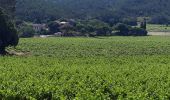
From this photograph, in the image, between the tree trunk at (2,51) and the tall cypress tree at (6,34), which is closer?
the tree trunk at (2,51)

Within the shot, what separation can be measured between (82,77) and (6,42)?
37015 mm

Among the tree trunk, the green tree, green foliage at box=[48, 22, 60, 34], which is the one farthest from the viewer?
green foliage at box=[48, 22, 60, 34]

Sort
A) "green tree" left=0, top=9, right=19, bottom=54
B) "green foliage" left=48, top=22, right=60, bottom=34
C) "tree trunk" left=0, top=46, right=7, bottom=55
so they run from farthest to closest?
"green foliage" left=48, top=22, right=60, bottom=34 < "green tree" left=0, top=9, right=19, bottom=54 < "tree trunk" left=0, top=46, right=7, bottom=55

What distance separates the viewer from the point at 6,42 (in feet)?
240

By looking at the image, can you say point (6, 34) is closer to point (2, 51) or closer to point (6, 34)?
point (6, 34)

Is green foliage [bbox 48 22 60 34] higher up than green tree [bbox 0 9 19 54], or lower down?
lower down

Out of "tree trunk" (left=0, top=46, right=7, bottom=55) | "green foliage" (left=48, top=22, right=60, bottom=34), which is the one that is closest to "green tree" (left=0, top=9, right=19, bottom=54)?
"tree trunk" (left=0, top=46, right=7, bottom=55)

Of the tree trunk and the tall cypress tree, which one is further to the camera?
the tall cypress tree

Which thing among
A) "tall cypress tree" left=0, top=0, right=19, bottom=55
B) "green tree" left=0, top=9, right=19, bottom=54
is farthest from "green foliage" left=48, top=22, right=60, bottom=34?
"green tree" left=0, top=9, right=19, bottom=54

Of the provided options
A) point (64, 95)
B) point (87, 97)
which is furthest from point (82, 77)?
point (87, 97)

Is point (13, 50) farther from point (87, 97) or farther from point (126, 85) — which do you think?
point (87, 97)

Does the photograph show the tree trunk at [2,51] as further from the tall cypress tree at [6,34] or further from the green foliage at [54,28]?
the green foliage at [54,28]

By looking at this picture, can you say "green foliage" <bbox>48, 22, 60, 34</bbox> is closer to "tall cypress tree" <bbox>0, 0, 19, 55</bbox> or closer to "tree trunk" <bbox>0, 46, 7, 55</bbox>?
"tall cypress tree" <bbox>0, 0, 19, 55</bbox>

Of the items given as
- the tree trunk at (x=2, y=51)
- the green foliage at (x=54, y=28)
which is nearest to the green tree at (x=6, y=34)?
the tree trunk at (x=2, y=51)
